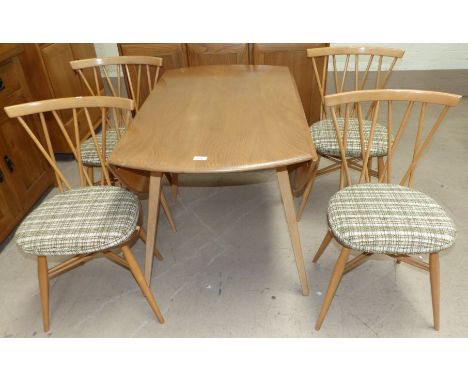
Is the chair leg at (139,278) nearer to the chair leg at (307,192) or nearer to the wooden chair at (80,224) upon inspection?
the wooden chair at (80,224)

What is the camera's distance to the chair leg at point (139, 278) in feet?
4.45

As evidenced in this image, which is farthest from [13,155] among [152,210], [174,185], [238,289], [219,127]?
[238,289]

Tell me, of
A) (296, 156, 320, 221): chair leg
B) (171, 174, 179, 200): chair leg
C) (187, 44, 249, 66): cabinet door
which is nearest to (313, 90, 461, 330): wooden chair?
(296, 156, 320, 221): chair leg

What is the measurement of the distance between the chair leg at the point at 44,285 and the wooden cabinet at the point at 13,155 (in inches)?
25.5

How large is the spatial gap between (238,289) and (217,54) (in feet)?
5.50

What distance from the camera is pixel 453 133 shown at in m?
2.85

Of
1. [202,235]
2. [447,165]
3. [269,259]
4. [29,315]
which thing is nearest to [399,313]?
[269,259]

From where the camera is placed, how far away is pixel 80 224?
1.31 metres

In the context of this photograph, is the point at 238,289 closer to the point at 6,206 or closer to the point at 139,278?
the point at 139,278

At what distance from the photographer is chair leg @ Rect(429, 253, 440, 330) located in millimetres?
1302

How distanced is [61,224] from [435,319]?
152 cm

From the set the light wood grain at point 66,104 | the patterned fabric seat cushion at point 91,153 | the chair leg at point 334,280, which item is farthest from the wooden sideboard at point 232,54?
the chair leg at point 334,280

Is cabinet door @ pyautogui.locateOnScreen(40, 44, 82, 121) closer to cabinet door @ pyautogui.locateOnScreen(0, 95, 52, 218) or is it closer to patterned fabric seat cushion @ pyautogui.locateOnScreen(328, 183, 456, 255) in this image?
cabinet door @ pyautogui.locateOnScreen(0, 95, 52, 218)

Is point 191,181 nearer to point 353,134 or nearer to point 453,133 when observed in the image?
point 353,134
